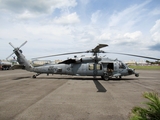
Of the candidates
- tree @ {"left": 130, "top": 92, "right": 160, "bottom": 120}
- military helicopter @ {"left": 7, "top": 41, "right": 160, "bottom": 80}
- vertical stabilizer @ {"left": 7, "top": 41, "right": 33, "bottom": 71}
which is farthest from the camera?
vertical stabilizer @ {"left": 7, "top": 41, "right": 33, "bottom": 71}

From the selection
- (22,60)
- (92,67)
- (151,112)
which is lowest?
(151,112)

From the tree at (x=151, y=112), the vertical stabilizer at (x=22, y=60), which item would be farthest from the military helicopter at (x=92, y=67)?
the tree at (x=151, y=112)

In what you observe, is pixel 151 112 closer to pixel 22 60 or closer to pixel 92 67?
pixel 92 67

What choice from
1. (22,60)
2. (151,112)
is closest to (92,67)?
(22,60)

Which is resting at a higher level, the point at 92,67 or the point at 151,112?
the point at 92,67

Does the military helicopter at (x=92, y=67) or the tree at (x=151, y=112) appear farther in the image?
the military helicopter at (x=92, y=67)

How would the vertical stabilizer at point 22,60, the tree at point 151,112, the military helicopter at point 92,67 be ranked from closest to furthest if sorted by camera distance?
the tree at point 151,112, the military helicopter at point 92,67, the vertical stabilizer at point 22,60

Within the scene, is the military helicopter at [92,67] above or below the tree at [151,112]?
above

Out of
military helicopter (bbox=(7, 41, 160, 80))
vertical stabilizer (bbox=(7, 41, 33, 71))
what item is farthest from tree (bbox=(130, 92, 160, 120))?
vertical stabilizer (bbox=(7, 41, 33, 71))

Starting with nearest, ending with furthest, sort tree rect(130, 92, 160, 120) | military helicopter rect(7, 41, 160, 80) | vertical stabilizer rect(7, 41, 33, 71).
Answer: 1. tree rect(130, 92, 160, 120)
2. military helicopter rect(7, 41, 160, 80)
3. vertical stabilizer rect(7, 41, 33, 71)

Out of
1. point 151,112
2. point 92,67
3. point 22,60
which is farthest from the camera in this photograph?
point 22,60

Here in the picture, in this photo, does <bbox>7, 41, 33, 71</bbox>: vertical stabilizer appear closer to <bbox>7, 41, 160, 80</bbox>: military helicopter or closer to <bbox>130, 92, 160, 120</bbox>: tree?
<bbox>7, 41, 160, 80</bbox>: military helicopter

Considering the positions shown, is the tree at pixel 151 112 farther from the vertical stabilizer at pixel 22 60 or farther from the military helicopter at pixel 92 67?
the vertical stabilizer at pixel 22 60

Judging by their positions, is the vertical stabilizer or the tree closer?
the tree
